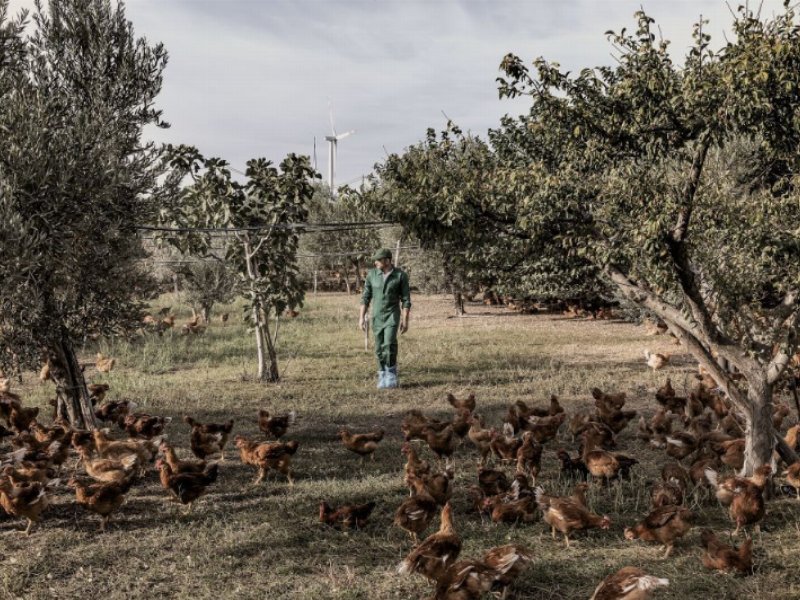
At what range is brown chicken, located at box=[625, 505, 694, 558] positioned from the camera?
200 inches

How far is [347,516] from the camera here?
5.70m

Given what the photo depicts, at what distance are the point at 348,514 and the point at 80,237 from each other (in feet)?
13.2

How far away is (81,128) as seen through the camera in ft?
22.1

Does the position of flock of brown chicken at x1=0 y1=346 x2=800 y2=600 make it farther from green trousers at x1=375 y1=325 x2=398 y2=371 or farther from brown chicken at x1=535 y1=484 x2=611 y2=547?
green trousers at x1=375 y1=325 x2=398 y2=371

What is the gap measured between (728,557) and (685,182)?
3304 mm

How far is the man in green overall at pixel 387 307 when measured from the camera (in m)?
12.1

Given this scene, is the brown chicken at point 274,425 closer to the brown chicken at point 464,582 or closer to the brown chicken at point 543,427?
the brown chicken at point 543,427

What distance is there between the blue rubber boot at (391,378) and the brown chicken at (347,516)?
6.50 m

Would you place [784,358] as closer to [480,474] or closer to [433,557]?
[480,474]

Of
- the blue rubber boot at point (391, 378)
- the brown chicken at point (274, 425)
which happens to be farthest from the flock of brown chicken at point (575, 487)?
the blue rubber boot at point (391, 378)

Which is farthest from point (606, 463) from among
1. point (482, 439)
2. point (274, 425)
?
point (274, 425)

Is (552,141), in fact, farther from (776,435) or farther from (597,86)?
(776,435)

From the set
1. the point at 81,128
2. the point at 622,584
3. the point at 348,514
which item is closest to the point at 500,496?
the point at 348,514

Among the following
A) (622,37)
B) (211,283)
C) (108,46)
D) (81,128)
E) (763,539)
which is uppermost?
(108,46)
